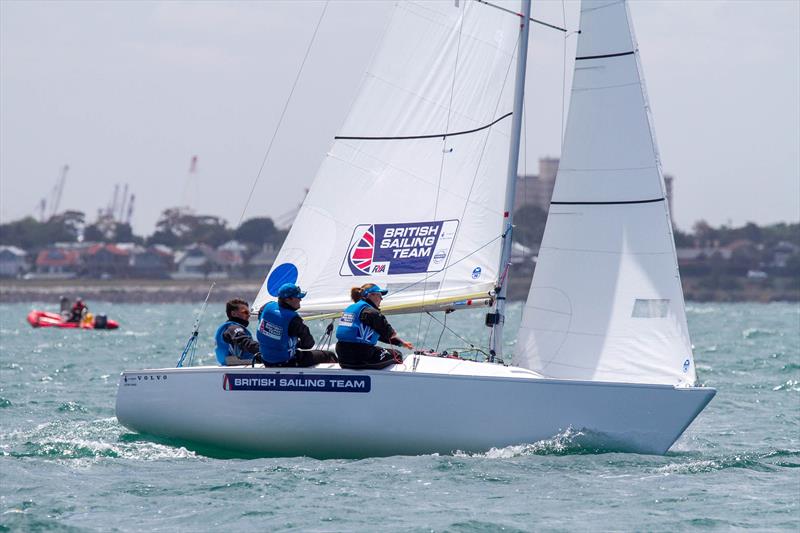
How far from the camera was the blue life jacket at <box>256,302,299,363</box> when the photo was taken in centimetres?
1078

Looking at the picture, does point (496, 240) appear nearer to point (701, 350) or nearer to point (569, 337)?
point (569, 337)

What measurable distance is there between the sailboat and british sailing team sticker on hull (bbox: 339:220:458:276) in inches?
0.5

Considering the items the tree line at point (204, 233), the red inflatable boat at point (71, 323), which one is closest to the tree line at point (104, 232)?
the tree line at point (204, 233)

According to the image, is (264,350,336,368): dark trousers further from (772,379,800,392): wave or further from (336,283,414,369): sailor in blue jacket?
(772,379,800,392): wave

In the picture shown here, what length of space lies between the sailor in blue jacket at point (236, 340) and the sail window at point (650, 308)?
3376 millimetres

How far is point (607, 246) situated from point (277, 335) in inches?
120

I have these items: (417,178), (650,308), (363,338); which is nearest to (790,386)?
(650,308)

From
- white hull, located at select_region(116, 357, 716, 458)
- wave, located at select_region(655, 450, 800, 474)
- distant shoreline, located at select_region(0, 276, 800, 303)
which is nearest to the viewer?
wave, located at select_region(655, 450, 800, 474)

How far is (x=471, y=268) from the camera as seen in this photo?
1180 centimetres

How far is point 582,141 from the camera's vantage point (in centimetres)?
1173

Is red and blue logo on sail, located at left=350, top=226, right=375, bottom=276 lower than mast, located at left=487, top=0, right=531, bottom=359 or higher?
lower

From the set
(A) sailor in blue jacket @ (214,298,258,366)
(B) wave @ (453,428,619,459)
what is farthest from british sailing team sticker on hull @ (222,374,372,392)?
(B) wave @ (453,428,619,459)

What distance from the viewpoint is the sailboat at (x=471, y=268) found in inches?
413

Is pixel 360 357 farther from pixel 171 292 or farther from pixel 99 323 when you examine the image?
pixel 171 292
